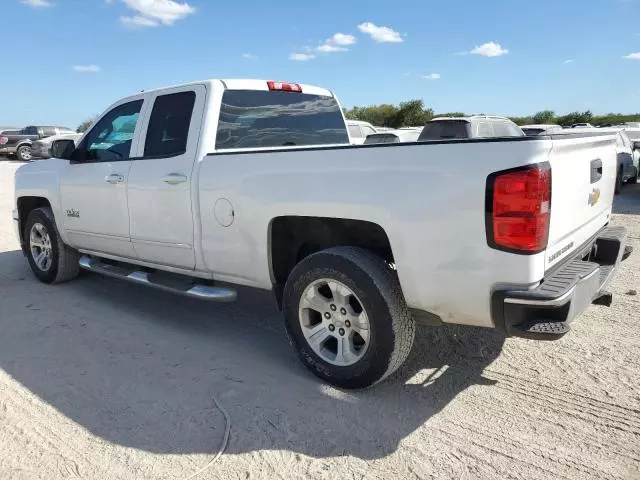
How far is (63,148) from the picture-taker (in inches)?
219

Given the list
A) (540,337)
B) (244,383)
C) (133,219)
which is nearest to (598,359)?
(540,337)

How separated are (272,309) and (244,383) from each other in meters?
1.53

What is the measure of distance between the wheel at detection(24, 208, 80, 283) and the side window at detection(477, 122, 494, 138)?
8766mm

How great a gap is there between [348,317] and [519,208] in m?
1.27

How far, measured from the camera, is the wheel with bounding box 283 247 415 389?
3254 mm

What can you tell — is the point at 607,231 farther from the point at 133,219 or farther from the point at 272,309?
the point at 133,219

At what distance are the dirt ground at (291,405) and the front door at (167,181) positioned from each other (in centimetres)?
73

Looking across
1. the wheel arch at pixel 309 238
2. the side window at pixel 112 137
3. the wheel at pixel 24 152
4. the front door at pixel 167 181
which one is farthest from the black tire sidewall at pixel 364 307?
the wheel at pixel 24 152

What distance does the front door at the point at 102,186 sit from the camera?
193 inches

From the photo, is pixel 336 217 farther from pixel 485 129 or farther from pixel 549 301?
pixel 485 129

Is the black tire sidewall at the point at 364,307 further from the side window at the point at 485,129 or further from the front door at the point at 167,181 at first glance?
the side window at the point at 485,129

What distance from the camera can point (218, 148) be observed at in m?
4.32

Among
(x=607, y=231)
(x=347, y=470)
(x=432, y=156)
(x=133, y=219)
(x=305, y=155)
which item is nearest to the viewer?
(x=347, y=470)

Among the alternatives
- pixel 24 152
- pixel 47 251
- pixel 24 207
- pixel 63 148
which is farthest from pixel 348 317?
pixel 24 152
